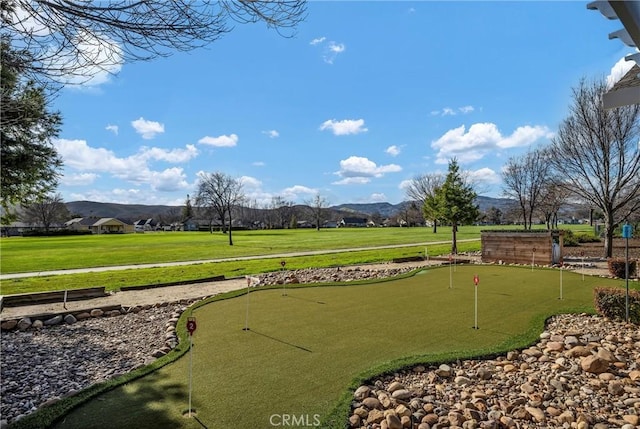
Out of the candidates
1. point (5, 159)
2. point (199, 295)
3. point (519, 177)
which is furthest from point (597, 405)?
point (519, 177)

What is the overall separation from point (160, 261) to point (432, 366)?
24.8 metres

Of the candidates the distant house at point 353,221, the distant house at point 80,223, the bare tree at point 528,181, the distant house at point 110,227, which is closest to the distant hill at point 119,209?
the distant house at point 80,223

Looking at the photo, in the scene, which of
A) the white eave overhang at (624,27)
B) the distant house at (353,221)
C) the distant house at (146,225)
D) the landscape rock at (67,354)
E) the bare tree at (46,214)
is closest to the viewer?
the white eave overhang at (624,27)

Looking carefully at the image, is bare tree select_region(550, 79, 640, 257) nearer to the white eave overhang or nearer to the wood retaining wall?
→ the wood retaining wall

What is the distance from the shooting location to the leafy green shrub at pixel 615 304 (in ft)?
25.3

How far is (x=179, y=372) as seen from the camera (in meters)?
5.29

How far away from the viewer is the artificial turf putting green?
13.9 ft

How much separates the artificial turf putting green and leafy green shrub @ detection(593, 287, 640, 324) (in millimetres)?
674

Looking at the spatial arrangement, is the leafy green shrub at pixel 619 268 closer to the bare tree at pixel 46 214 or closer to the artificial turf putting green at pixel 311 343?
the artificial turf putting green at pixel 311 343

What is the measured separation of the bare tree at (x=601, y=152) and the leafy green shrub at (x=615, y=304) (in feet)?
46.9

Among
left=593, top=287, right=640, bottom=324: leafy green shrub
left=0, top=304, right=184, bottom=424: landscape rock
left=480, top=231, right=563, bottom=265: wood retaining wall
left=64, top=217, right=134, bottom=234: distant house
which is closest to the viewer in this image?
left=0, top=304, right=184, bottom=424: landscape rock

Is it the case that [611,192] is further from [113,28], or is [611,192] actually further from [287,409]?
[113,28]

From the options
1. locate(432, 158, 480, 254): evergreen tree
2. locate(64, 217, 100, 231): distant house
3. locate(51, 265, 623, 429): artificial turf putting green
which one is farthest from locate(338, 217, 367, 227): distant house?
locate(51, 265, 623, 429): artificial turf putting green

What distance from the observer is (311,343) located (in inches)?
253
